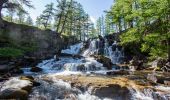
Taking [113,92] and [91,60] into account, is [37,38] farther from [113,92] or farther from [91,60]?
[113,92]

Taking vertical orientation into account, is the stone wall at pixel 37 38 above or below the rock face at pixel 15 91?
above

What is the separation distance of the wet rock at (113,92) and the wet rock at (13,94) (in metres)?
4.07

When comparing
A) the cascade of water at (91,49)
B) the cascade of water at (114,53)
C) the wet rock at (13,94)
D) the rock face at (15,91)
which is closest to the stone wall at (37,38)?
the cascade of water at (91,49)

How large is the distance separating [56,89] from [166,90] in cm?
701

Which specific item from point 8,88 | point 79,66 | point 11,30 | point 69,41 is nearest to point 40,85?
point 8,88

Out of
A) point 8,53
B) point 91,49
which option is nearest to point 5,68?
point 8,53

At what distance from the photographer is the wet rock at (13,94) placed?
12281 millimetres

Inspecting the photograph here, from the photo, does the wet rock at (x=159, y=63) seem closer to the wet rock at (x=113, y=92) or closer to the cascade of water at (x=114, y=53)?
the cascade of water at (x=114, y=53)

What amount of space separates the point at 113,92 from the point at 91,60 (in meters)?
18.3

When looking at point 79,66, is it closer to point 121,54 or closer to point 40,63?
point 40,63

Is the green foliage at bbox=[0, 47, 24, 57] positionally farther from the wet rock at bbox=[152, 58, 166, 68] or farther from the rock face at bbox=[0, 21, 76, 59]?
the wet rock at bbox=[152, 58, 166, 68]

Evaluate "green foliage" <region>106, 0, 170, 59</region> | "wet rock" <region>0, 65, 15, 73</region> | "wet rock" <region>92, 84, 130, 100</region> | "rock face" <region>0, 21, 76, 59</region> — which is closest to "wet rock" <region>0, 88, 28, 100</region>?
"wet rock" <region>92, 84, 130, 100</region>

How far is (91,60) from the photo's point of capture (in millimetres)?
32344

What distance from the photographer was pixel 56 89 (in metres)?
15.3
